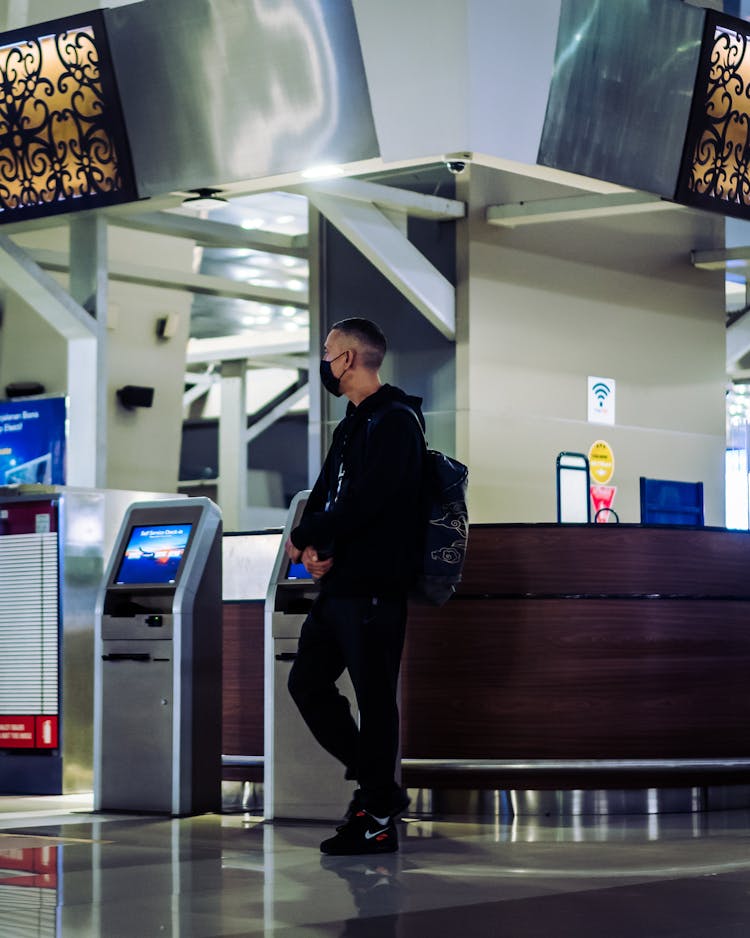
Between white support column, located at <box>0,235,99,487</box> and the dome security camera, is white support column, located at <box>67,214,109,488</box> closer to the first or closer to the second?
white support column, located at <box>0,235,99,487</box>

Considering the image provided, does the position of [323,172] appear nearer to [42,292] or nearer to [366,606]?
Result: [42,292]

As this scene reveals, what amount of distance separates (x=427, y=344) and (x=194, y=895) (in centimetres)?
774

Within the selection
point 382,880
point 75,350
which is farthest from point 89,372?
point 382,880

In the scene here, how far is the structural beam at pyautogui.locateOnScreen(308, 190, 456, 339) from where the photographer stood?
10.9 m

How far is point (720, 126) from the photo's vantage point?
30.3ft

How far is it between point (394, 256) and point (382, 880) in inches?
266

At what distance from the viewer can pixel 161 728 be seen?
23.0 feet

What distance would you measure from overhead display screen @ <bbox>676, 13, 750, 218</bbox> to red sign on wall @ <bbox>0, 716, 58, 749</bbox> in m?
4.42

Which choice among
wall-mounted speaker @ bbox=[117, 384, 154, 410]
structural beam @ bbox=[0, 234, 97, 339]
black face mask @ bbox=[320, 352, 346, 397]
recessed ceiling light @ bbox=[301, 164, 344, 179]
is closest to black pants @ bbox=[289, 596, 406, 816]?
black face mask @ bbox=[320, 352, 346, 397]

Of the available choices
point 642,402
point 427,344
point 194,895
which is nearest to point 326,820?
point 194,895

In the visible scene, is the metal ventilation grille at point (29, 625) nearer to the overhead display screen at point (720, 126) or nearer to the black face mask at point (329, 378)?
the black face mask at point (329, 378)

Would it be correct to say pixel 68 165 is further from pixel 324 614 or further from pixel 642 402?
pixel 642 402

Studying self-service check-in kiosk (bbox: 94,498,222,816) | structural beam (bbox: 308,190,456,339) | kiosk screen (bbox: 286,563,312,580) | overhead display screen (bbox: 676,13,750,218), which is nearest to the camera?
kiosk screen (bbox: 286,563,312,580)

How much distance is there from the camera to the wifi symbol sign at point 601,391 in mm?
12867
